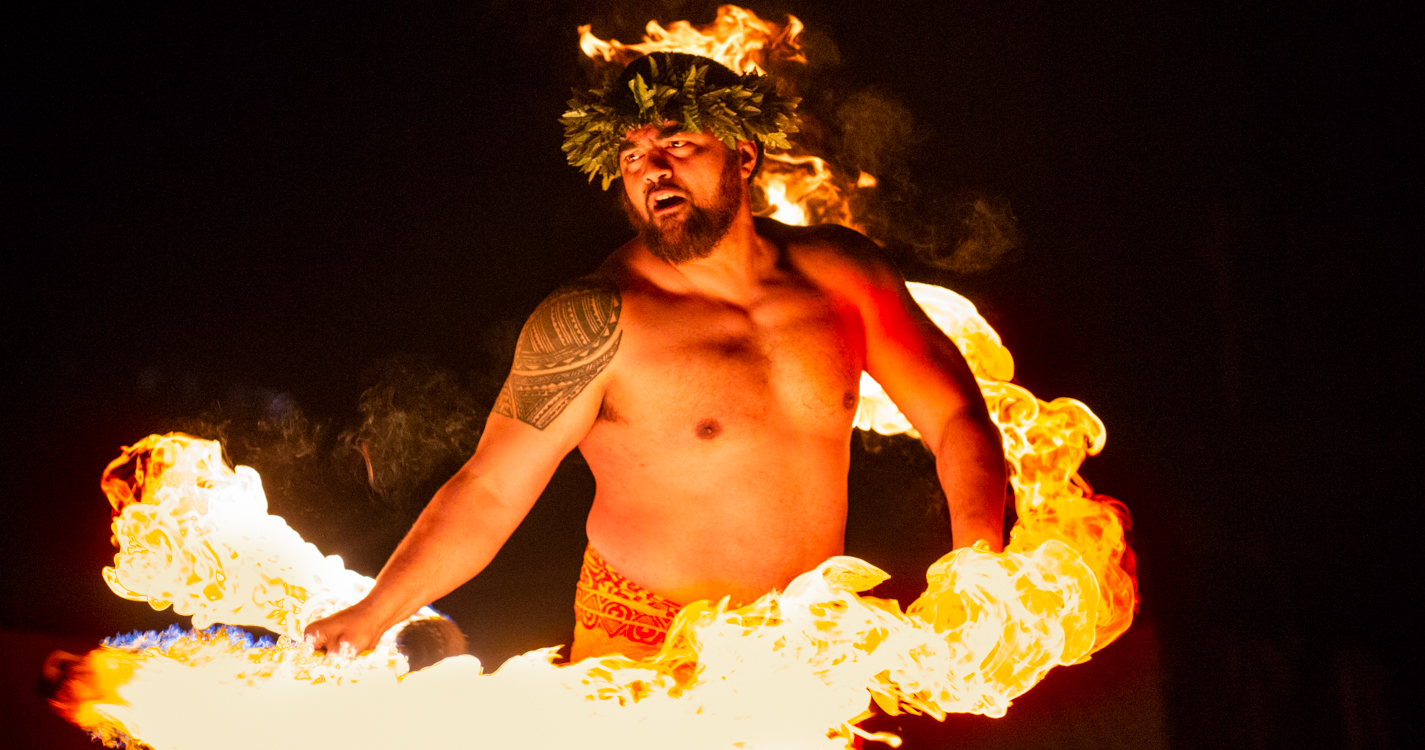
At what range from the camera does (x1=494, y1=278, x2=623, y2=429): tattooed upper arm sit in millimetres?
2748

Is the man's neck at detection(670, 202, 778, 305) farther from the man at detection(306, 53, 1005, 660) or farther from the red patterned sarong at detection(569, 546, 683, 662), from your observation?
the red patterned sarong at detection(569, 546, 683, 662)

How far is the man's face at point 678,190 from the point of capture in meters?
2.86

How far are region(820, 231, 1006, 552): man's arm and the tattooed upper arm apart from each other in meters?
0.74

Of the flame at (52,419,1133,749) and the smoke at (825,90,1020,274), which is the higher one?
the smoke at (825,90,1020,274)

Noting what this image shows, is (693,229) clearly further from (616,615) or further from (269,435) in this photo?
(269,435)

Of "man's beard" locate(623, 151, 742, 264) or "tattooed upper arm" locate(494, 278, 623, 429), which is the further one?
"man's beard" locate(623, 151, 742, 264)

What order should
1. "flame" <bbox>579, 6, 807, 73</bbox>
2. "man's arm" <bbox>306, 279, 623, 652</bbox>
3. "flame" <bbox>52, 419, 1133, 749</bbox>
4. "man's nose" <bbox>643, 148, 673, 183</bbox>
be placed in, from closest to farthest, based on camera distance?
"flame" <bbox>52, 419, 1133, 749</bbox> < "man's arm" <bbox>306, 279, 623, 652</bbox> < "man's nose" <bbox>643, 148, 673, 183</bbox> < "flame" <bbox>579, 6, 807, 73</bbox>

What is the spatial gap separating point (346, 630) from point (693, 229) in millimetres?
1346

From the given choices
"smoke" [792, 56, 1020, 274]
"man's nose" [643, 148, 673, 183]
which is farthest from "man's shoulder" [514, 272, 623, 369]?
"smoke" [792, 56, 1020, 274]

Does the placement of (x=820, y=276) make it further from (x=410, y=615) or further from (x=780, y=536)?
(x=410, y=615)

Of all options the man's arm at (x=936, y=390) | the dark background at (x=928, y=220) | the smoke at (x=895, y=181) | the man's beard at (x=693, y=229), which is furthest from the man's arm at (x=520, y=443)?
the smoke at (x=895, y=181)

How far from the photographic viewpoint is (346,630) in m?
2.46

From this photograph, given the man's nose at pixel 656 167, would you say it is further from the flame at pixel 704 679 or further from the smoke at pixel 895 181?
the flame at pixel 704 679

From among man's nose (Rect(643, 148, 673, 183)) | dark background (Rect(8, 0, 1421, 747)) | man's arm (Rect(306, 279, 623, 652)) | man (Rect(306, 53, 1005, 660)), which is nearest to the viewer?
man's arm (Rect(306, 279, 623, 652))
